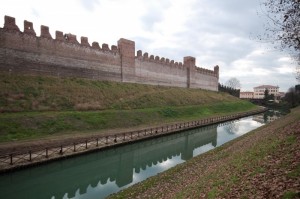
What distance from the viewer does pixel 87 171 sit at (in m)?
15.6

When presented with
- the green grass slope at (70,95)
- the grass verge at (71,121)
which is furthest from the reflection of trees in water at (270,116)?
the grass verge at (71,121)

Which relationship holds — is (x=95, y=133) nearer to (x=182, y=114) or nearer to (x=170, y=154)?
(x=170, y=154)

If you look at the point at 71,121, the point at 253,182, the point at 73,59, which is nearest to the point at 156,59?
the point at 73,59

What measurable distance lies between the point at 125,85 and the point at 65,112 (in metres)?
16.4

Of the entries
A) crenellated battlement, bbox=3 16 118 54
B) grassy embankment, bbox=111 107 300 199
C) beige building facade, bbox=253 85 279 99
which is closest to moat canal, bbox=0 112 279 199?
grassy embankment, bbox=111 107 300 199

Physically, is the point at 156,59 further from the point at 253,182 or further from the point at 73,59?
the point at 253,182

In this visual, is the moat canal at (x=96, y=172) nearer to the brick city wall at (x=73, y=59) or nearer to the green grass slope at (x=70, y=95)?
the green grass slope at (x=70, y=95)

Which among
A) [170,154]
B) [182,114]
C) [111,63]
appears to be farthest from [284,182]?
[111,63]

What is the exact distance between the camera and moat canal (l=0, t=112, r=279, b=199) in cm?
1253

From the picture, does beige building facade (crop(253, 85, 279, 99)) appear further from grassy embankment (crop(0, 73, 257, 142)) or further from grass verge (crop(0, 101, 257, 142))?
grass verge (crop(0, 101, 257, 142))

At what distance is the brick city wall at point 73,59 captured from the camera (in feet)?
86.4

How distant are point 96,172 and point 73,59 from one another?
21236mm

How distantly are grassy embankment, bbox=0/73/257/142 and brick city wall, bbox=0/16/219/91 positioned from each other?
165 centimetres

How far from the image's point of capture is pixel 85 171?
15.6 meters
